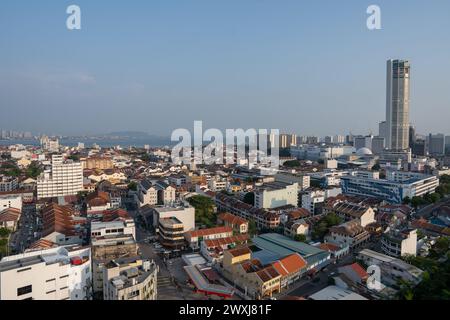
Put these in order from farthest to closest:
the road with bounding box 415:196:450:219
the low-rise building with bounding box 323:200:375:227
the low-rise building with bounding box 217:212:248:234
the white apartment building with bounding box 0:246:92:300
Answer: the road with bounding box 415:196:450:219 < the low-rise building with bounding box 323:200:375:227 < the low-rise building with bounding box 217:212:248:234 < the white apartment building with bounding box 0:246:92:300

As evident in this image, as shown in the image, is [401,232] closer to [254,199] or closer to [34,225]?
[254,199]

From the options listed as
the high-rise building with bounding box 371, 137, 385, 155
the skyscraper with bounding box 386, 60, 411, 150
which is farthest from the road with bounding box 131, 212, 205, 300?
the high-rise building with bounding box 371, 137, 385, 155

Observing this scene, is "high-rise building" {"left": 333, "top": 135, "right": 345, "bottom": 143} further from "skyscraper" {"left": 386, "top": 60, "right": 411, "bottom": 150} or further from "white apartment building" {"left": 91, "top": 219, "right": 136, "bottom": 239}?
"white apartment building" {"left": 91, "top": 219, "right": 136, "bottom": 239}

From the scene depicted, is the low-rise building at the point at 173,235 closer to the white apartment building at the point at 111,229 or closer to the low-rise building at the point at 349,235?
the white apartment building at the point at 111,229

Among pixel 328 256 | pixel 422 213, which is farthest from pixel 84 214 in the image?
pixel 422 213

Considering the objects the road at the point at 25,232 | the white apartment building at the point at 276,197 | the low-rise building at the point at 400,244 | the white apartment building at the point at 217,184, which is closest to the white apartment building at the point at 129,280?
the road at the point at 25,232
